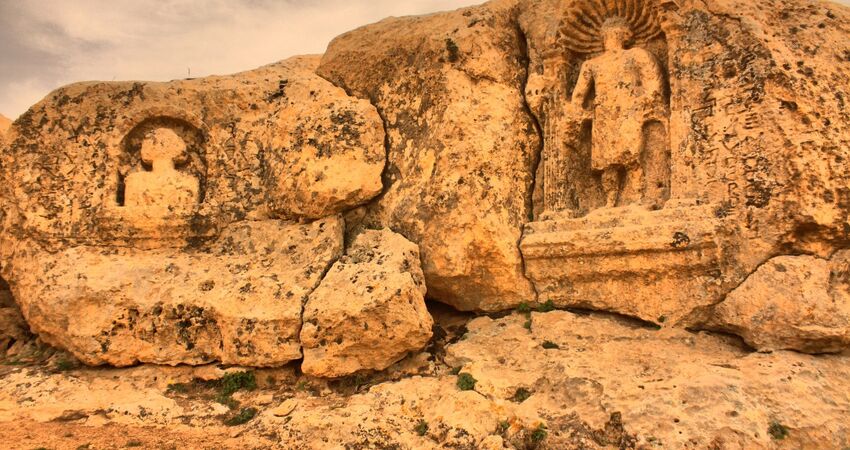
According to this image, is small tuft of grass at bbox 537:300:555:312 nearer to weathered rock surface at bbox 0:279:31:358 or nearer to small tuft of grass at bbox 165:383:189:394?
small tuft of grass at bbox 165:383:189:394

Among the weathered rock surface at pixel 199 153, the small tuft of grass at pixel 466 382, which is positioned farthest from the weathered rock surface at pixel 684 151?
the weathered rock surface at pixel 199 153

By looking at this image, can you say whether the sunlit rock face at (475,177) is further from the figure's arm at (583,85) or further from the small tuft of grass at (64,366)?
the small tuft of grass at (64,366)

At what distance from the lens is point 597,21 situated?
7.62 meters

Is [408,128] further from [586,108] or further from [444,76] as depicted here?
[586,108]

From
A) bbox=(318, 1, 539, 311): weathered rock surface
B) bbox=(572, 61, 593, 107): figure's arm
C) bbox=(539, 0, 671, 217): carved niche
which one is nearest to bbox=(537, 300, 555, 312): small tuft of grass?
bbox=(318, 1, 539, 311): weathered rock surface

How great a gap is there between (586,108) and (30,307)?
699cm

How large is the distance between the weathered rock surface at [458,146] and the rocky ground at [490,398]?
68 cm

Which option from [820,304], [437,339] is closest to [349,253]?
[437,339]

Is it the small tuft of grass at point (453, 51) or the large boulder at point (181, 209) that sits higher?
the small tuft of grass at point (453, 51)

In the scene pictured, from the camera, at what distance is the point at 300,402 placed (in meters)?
6.22

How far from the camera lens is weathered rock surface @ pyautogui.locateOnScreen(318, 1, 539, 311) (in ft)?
22.7

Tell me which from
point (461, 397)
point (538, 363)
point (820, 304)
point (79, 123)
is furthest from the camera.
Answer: point (79, 123)

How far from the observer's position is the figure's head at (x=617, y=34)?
7.34 m

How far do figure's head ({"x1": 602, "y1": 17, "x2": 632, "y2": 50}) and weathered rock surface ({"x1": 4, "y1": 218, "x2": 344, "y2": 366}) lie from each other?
3879 mm
